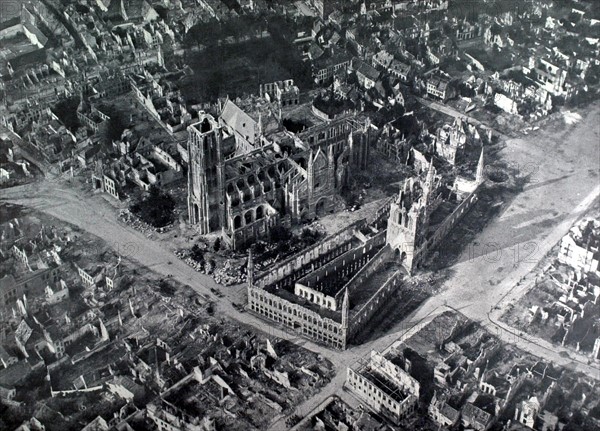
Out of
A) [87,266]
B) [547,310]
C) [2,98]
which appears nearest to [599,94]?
[547,310]

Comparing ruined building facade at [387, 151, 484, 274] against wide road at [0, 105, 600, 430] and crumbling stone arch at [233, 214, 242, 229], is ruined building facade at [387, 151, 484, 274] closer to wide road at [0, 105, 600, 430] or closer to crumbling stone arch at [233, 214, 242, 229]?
wide road at [0, 105, 600, 430]

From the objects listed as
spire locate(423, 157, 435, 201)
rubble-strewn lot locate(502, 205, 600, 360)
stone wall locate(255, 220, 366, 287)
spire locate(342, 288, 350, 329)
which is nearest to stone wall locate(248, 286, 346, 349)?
spire locate(342, 288, 350, 329)

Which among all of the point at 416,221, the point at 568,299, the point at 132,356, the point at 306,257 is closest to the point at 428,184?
→ the point at 416,221

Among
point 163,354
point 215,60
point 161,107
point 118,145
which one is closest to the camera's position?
point 163,354

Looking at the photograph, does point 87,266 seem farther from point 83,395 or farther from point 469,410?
point 469,410

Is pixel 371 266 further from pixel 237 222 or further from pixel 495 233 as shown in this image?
pixel 495 233

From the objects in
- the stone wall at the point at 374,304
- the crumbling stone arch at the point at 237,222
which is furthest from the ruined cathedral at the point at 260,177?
the stone wall at the point at 374,304
